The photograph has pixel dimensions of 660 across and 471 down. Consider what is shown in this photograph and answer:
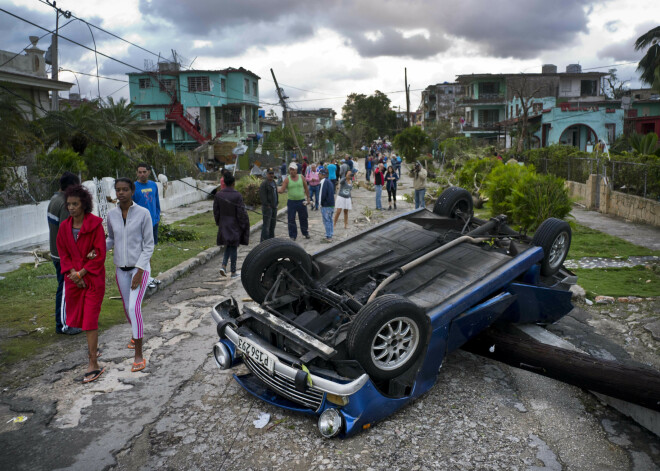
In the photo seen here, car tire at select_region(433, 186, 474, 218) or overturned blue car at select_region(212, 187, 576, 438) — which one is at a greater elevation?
car tire at select_region(433, 186, 474, 218)

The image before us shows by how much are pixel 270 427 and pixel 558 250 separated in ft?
11.5

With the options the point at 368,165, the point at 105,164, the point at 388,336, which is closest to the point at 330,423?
the point at 388,336

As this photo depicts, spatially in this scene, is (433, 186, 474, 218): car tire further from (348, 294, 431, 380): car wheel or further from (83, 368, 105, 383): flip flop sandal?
(83, 368, 105, 383): flip flop sandal

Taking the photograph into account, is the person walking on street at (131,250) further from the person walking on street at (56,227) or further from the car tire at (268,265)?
the person walking on street at (56,227)

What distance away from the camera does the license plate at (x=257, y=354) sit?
409cm

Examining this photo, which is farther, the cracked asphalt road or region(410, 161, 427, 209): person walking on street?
region(410, 161, 427, 209): person walking on street

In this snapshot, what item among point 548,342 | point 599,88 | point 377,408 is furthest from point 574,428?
point 599,88

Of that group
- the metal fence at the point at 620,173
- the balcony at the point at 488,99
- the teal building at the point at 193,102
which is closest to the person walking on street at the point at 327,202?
the metal fence at the point at 620,173

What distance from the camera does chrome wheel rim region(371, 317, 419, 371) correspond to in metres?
4.07

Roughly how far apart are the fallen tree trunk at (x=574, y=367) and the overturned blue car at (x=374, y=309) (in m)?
0.31

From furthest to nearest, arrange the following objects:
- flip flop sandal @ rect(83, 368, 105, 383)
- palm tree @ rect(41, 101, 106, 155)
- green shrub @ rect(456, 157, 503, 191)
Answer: palm tree @ rect(41, 101, 106, 155)
green shrub @ rect(456, 157, 503, 191)
flip flop sandal @ rect(83, 368, 105, 383)

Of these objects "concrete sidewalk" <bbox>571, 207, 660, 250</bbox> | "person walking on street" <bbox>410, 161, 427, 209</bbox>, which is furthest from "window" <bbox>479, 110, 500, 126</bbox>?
"person walking on street" <bbox>410, 161, 427, 209</bbox>

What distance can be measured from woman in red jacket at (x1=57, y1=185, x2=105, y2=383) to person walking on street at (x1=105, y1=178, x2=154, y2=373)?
0.72 feet

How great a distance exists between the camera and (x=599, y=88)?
51.3 m
